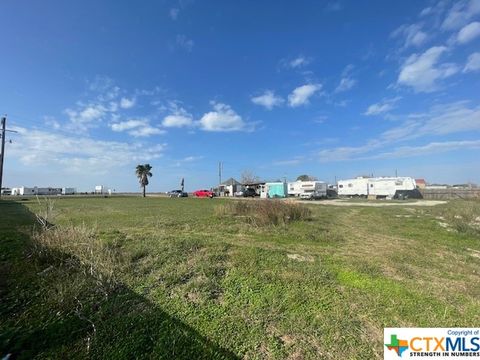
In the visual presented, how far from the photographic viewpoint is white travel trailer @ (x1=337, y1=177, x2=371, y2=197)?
4350 centimetres

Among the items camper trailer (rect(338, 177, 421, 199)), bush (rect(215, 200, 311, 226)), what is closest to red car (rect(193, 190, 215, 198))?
camper trailer (rect(338, 177, 421, 199))

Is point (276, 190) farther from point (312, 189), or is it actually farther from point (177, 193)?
point (177, 193)

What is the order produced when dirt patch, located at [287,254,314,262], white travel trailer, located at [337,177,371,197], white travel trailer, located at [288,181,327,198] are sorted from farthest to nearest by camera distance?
white travel trailer, located at [337,177,371,197], white travel trailer, located at [288,181,327,198], dirt patch, located at [287,254,314,262]

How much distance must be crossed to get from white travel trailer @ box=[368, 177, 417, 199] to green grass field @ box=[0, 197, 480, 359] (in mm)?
34930

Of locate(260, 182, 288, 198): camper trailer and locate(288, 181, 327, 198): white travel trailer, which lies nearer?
locate(288, 181, 327, 198): white travel trailer

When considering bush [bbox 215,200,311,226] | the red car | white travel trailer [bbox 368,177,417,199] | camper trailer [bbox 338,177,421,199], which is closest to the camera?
bush [bbox 215,200,311,226]

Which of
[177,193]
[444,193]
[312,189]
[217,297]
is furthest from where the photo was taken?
[177,193]

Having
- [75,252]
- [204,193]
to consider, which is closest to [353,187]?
[204,193]

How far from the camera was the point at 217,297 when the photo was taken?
4.71 metres

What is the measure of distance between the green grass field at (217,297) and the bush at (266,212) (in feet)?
12.9

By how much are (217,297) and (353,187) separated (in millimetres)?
44907

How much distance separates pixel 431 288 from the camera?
5.09 meters

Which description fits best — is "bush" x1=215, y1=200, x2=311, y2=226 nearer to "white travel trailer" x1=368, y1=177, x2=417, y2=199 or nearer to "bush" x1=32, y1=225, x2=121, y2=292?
"bush" x1=32, y1=225, x2=121, y2=292

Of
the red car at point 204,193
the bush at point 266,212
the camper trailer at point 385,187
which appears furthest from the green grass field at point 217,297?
the red car at point 204,193
